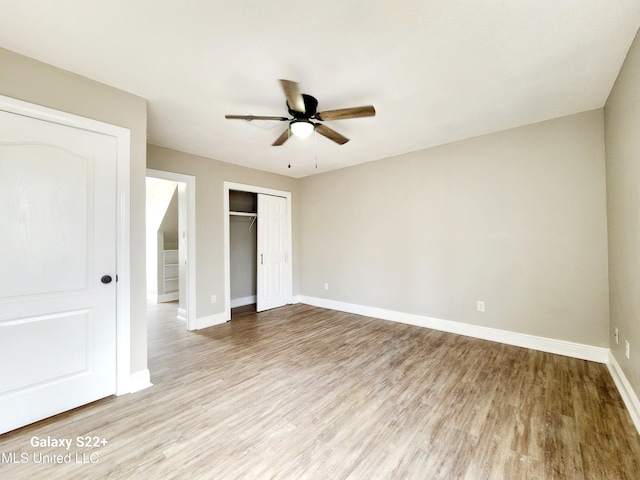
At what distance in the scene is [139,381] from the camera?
92.2 inches

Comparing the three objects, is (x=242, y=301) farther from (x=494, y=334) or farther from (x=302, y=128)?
(x=494, y=334)

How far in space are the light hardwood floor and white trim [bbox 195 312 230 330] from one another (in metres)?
0.77

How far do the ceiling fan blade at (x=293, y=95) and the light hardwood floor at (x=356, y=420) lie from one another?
2359mm

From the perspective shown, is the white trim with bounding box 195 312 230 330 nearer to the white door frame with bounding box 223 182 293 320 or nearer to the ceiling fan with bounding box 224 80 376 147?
the white door frame with bounding box 223 182 293 320

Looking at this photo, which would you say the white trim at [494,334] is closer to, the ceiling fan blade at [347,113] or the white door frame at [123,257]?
the ceiling fan blade at [347,113]

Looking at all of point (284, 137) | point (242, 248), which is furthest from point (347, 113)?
point (242, 248)

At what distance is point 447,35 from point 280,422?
2.86 meters

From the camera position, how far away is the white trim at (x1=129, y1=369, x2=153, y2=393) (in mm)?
2305

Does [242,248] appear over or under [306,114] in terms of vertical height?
under

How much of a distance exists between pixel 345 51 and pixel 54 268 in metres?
2.65

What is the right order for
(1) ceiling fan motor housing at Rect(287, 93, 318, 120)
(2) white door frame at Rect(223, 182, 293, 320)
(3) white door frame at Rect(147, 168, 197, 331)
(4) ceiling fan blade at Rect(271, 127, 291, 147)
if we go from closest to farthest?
(1) ceiling fan motor housing at Rect(287, 93, 318, 120) → (4) ceiling fan blade at Rect(271, 127, 291, 147) → (3) white door frame at Rect(147, 168, 197, 331) → (2) white door frame at Rect(223, 182, 293, 320)

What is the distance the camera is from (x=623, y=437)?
1.72 meters

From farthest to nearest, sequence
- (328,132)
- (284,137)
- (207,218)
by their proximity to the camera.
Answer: (207,218) → (284,137) → (328,132)

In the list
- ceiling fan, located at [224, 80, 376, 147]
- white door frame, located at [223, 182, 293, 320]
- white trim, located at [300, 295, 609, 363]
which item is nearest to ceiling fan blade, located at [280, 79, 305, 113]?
ceiling fan, located at [224, 80, 376, 147]
